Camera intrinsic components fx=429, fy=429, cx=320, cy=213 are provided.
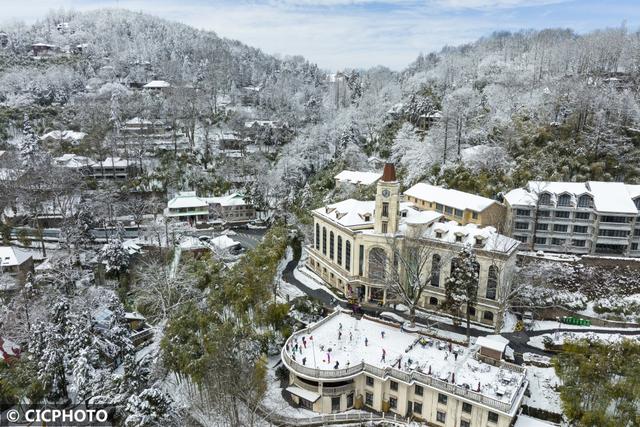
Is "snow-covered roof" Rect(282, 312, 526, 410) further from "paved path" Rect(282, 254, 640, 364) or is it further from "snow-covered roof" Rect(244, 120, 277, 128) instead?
"snow-covered roof" Rect(244, 120, 277, 128)

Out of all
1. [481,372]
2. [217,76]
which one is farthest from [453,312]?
[217,76]

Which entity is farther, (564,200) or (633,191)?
(564,200)

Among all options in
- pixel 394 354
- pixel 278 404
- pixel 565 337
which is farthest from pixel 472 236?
pixel 278 404

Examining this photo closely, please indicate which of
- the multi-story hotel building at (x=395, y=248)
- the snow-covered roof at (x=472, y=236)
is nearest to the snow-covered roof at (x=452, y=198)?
the multi-story hotel building at (x=395, y=248)

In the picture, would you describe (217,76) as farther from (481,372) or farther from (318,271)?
(481,372)

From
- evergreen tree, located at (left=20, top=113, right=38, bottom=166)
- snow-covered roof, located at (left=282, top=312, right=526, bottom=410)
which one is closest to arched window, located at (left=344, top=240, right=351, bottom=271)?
snow-covered roof, located at (left=282, top=312, right=526, bottom=410)

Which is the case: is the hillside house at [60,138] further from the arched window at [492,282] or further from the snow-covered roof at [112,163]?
the arched window at [492,282]

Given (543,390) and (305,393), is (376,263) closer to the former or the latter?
(305,393)
